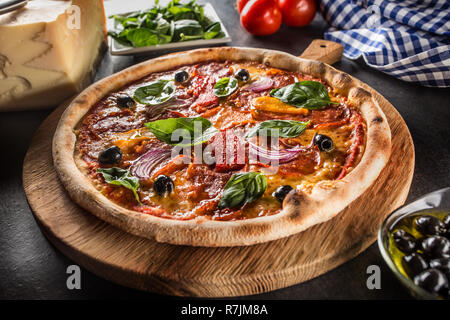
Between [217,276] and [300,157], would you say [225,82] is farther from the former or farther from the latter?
[217,276]

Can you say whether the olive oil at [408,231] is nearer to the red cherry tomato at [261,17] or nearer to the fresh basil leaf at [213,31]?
the fresh basil leaf at [213,31]

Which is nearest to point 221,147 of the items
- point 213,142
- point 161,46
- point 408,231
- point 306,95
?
point 213,142

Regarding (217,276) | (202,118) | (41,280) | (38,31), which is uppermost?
(38,31)

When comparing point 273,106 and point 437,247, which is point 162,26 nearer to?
point 273,106

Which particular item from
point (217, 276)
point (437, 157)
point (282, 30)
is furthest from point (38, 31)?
point (437, 157)

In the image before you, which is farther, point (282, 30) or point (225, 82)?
point (282, 30)

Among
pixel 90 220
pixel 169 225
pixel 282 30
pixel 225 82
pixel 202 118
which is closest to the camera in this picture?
pixel 169 225

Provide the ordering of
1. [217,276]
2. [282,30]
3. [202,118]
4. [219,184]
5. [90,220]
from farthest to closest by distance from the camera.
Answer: [282,30]
[202,118]
[219,184]
[90,220]
[217,276]

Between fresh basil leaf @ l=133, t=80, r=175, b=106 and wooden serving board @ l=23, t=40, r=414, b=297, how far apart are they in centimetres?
104

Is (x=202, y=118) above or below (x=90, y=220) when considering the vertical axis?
above

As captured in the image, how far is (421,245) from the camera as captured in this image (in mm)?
2078

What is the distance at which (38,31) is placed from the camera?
10.5 ft

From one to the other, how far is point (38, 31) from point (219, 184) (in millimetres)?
1766

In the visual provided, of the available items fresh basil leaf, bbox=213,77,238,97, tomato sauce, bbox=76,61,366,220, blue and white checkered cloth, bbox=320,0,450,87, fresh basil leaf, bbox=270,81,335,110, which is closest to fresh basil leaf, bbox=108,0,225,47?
tomato sauce, bbox=76,61,366,220
